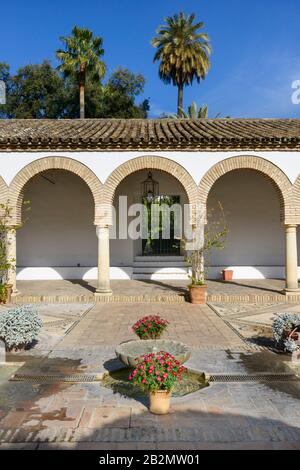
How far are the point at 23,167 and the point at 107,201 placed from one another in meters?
2.75

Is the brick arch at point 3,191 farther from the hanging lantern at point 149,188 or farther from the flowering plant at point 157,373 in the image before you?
the flowering plant at point 157,373

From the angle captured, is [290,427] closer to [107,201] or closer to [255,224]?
[107,201]

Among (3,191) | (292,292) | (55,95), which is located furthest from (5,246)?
(55,95)

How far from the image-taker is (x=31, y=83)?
32938 mm

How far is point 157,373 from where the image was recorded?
14.7 ft

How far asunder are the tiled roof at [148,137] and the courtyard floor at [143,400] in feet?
18.2

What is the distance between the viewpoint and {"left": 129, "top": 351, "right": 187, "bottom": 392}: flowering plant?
446 cm

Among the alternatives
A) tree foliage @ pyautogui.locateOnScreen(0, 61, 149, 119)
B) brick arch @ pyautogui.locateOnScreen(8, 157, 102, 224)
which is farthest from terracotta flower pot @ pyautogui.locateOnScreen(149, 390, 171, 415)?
tree foliage @ pyautogui.locateOnScreen(0, 61, 149, 119)

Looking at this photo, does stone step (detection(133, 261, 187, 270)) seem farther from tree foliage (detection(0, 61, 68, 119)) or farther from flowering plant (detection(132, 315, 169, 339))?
tree foliage (detection(0, 61, 68, 119))

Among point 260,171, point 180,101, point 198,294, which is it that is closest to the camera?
point 198,294

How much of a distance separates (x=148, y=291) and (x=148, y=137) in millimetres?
4881

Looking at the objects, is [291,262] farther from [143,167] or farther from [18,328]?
[18,328]

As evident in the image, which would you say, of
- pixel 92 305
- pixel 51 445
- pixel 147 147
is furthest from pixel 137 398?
pixel 147 147

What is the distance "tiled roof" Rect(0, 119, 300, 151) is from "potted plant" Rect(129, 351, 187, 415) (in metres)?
8.00
